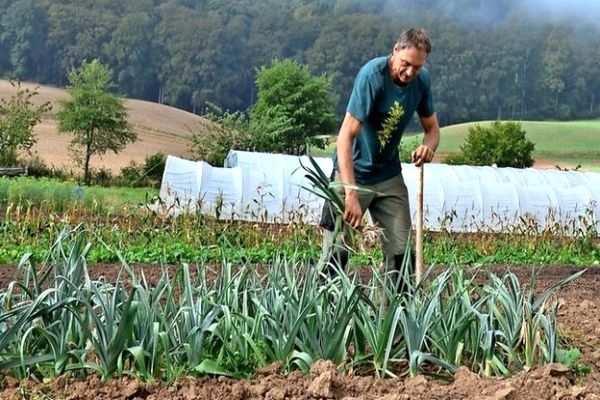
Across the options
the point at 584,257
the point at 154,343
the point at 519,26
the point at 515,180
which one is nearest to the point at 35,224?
the point at 584,257

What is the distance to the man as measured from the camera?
160 inches

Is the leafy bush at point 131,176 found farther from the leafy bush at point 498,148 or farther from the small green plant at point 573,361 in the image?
the small green plant at point 573,361

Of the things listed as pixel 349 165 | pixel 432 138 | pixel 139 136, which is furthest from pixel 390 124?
pixel 139 136

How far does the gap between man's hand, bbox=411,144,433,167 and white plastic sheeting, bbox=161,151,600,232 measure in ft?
27.8

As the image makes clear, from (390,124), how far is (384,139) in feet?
0.28

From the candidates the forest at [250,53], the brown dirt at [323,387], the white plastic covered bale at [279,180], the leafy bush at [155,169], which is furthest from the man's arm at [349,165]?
the forest at [250,53]

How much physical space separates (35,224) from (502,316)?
723 centimetres

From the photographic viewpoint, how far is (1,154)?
74.8 feet

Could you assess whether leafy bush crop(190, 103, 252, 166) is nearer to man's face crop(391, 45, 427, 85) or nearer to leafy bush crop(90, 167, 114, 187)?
leafy bush crop(90, 167, 114, 187)

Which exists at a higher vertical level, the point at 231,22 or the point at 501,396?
the point at 231,22

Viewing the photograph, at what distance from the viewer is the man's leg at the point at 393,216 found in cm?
443

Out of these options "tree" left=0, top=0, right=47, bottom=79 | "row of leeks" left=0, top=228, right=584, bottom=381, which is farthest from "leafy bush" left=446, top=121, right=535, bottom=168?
"tree" left=0, top=0, right=47, bottom=79

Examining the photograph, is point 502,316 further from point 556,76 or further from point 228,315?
point 556,76

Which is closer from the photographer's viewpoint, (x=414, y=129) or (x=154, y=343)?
(x=154, y=343)
